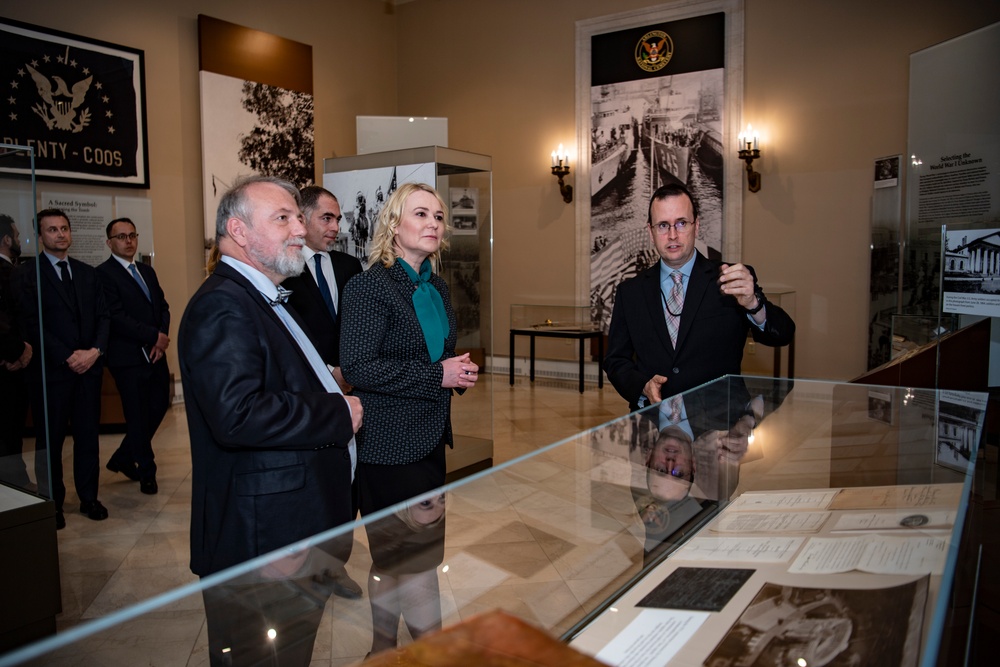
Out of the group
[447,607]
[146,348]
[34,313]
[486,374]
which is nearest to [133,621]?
[447,607]

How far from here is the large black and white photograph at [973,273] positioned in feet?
13.8

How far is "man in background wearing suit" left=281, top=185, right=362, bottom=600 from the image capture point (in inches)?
144

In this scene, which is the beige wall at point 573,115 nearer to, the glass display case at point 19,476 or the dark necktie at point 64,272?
the dark necktie at point 64,272

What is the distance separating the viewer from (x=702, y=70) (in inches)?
337

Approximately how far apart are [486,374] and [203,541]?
3.02 m

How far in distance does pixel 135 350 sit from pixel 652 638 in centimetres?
500

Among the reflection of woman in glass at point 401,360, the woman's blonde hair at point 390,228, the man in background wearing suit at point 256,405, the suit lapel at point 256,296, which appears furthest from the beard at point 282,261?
the woman's blonde hair at point 390,228

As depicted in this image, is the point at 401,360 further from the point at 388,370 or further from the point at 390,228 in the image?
the point at 390,228

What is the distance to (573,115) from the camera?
963 centimetres

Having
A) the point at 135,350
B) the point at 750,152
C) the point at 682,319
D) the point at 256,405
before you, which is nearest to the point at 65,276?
the point at 135,350

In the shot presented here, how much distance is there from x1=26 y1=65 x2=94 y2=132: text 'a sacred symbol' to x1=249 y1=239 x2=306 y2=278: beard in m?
6.29

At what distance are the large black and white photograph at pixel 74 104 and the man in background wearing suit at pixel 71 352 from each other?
9.85 feet

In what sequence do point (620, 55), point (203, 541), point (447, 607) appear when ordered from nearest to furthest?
point (447, 607), point (203, 541), point (620, 55)

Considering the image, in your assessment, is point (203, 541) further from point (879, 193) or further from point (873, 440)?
point (879, 193)
